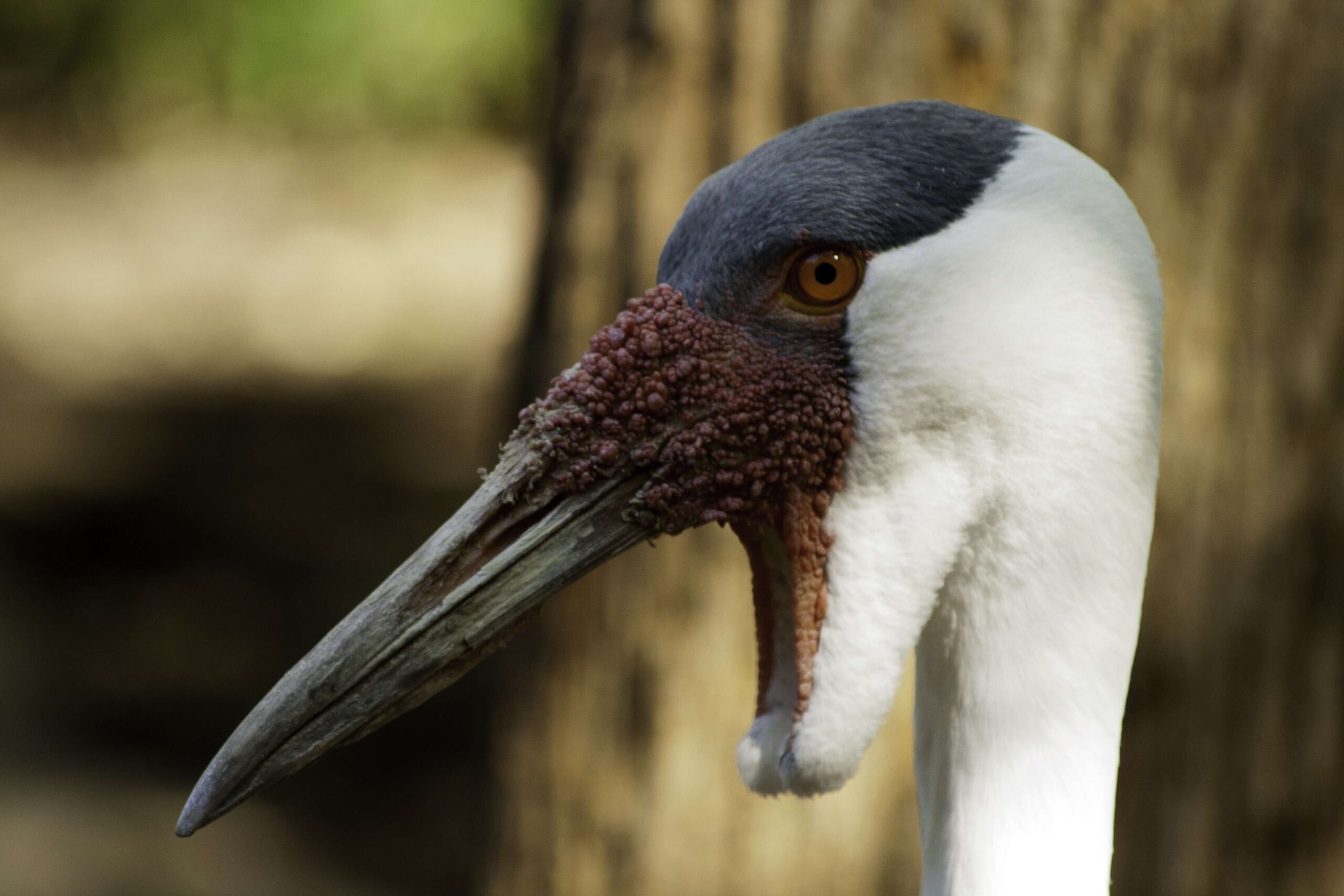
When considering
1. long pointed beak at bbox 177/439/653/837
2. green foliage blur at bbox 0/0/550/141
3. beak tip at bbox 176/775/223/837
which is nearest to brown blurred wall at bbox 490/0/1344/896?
long pointed beak at bbox 177/439/653/837

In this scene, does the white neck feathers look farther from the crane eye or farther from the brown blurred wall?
the brown blurred wall

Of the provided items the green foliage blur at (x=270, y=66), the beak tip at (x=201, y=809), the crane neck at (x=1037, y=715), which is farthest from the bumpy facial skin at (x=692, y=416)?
the green foliage blur at (x=270, y=66)

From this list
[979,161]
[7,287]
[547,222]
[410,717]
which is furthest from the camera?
[7,287]

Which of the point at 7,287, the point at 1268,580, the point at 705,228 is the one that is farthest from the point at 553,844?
the point at 7,287

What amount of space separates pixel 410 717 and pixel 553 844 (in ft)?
12.3

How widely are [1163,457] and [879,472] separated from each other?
76.9 inches

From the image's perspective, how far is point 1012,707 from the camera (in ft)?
5.65

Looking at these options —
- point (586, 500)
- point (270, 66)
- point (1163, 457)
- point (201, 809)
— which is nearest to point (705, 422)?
point (586, 500)

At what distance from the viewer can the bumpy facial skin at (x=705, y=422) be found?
1.70 metres

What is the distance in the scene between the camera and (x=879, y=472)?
1.69 meters

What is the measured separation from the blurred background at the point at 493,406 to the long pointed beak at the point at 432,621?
1.70 m

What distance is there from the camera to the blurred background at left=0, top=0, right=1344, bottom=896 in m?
3.29

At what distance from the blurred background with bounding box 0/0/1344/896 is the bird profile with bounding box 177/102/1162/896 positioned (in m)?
1.63

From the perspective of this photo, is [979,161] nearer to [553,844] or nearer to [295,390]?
[553,844]
